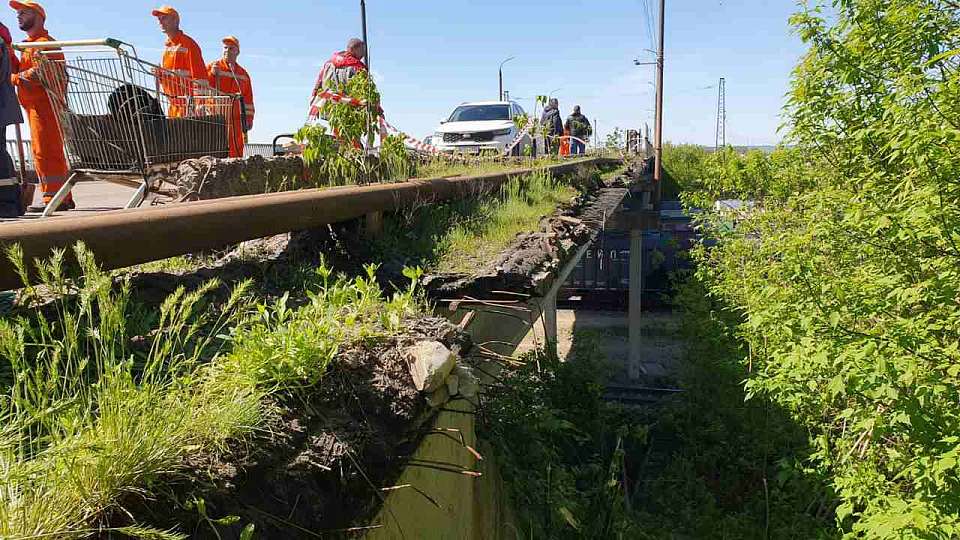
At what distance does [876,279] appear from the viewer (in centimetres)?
457

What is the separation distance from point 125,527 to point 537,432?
2.56 meters

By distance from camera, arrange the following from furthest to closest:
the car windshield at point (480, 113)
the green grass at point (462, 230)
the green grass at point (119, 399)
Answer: the car windshield at point (480, 113)
the green grass at point (462, 230)
the green grass at point (119, 399)

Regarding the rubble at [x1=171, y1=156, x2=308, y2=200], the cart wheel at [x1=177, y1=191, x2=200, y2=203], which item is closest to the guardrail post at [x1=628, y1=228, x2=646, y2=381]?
the rubble at [x1=171, y1=156, x2=308, y2=200]

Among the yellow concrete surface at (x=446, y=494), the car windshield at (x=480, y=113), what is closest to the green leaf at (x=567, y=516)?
the yellow concrete surface at (x=446, y=494)

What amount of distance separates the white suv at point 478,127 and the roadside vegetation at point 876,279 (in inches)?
442

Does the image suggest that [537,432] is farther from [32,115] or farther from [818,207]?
[32,115]

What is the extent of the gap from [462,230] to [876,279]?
293 centimetres

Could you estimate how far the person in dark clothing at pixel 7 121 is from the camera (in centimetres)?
523

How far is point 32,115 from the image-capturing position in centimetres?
586

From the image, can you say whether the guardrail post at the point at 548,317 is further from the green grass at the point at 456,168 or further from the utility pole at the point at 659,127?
the utility pole at the point at 659,127

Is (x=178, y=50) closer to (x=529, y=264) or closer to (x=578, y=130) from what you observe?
(x=529, y=264)

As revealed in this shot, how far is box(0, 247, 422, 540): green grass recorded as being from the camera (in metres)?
1.17

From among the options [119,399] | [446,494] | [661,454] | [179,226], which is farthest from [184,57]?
[661,454]

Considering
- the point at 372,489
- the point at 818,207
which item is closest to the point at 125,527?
the point at 372,489
